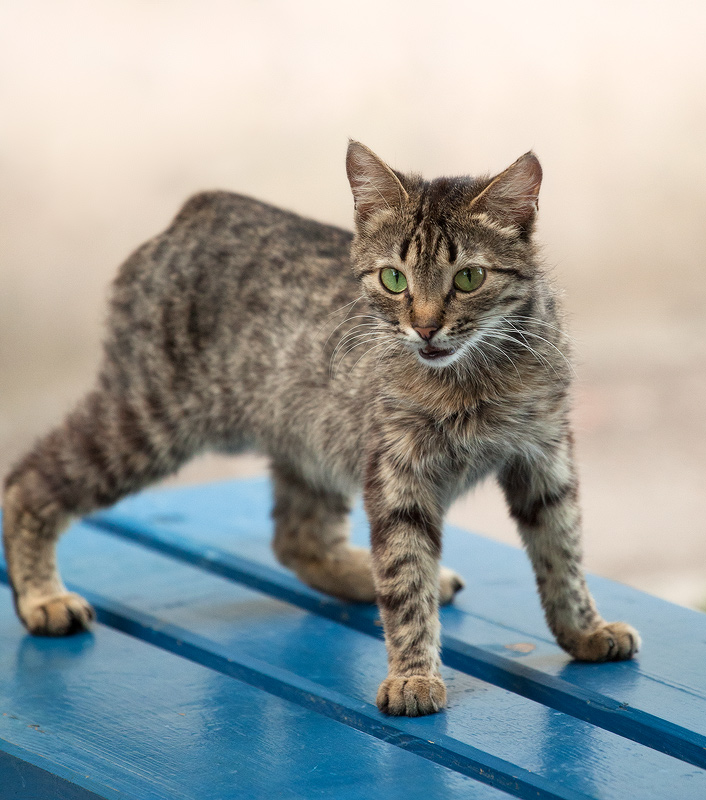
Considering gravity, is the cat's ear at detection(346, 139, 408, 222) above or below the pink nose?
above

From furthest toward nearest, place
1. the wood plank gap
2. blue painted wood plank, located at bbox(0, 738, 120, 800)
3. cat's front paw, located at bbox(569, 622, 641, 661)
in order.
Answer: cat's front paw, located at bbox(569, 622, 641, 661) → the wood plank gap → blue painted wood plank, located at bbox(0, 738, 120, 800)

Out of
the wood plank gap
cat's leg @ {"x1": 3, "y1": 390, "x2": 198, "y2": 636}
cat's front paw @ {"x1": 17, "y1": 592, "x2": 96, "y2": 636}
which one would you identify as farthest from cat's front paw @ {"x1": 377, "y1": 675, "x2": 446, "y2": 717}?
cat's leg @ {"x1": 3, "y1": 390, "x2": 198, "y2": 636}

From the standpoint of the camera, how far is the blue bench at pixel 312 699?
168 cm

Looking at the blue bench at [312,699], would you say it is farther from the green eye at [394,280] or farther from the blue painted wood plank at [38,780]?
the green eye at [394,280]

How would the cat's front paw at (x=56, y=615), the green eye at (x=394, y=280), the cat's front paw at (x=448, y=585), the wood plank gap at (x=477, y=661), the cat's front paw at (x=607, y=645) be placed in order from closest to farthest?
the wood plank gap at (x=477, y=661) → the green eye at (x=394, y=280) → the cat's front paw at (x=607, y=645) → the cat's front paw at (x=56, y=615) → the cat's front paw at (x=448, y=585)

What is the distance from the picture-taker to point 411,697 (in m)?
1.88

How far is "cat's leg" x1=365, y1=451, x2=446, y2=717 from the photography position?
74.9 inches

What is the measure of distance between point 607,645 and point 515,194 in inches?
34.6

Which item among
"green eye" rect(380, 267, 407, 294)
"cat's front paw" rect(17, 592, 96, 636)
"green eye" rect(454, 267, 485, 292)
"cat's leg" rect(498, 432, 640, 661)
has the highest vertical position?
"green eye" rect(454, 267, 485, 292)

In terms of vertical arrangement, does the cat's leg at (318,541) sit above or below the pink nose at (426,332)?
below

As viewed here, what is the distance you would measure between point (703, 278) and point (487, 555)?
3123 mm

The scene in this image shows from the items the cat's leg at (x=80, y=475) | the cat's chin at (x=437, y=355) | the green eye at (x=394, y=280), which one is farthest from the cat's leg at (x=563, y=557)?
the cat's leg at (x=80, y=475)

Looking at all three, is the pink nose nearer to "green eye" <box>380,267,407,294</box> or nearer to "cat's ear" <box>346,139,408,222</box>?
"green eye" <box>380,267,407,294</box>

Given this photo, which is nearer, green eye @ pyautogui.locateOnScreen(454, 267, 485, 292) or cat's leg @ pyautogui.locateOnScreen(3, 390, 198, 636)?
green eye @ pyautogui.locateOnScreen(454, 267, 485, 292)
